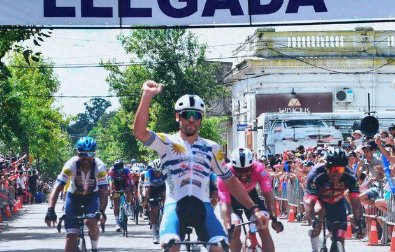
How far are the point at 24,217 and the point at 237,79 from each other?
1517 inches

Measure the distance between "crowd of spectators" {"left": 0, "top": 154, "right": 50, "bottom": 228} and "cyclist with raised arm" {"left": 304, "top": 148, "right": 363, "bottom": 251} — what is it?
18.3 metres

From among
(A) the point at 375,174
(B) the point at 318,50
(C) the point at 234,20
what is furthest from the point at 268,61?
(C) the point at 234,20

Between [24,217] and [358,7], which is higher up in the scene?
[358,7]

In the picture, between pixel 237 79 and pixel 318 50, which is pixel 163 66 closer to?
pixel 237 79

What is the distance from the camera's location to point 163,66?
289ft

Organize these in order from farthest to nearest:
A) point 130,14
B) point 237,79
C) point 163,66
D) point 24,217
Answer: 1. point 163,66
2. point 237,79
3. point 24,217
4. point 130,14

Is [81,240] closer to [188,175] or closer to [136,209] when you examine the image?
[188,175]

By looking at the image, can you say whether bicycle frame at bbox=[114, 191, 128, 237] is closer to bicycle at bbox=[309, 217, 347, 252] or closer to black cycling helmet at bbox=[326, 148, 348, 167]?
black cycling helmet at bbox=[326, 148, 348, 167]

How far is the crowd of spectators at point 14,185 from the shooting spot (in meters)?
36.3

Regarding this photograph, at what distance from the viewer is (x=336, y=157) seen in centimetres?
1540

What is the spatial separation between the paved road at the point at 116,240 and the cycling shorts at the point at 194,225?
10.2 m

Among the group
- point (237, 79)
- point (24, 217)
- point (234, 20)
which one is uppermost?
point (237, 79)

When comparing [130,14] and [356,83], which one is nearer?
[130,14]

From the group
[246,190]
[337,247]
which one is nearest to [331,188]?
[337,247]
